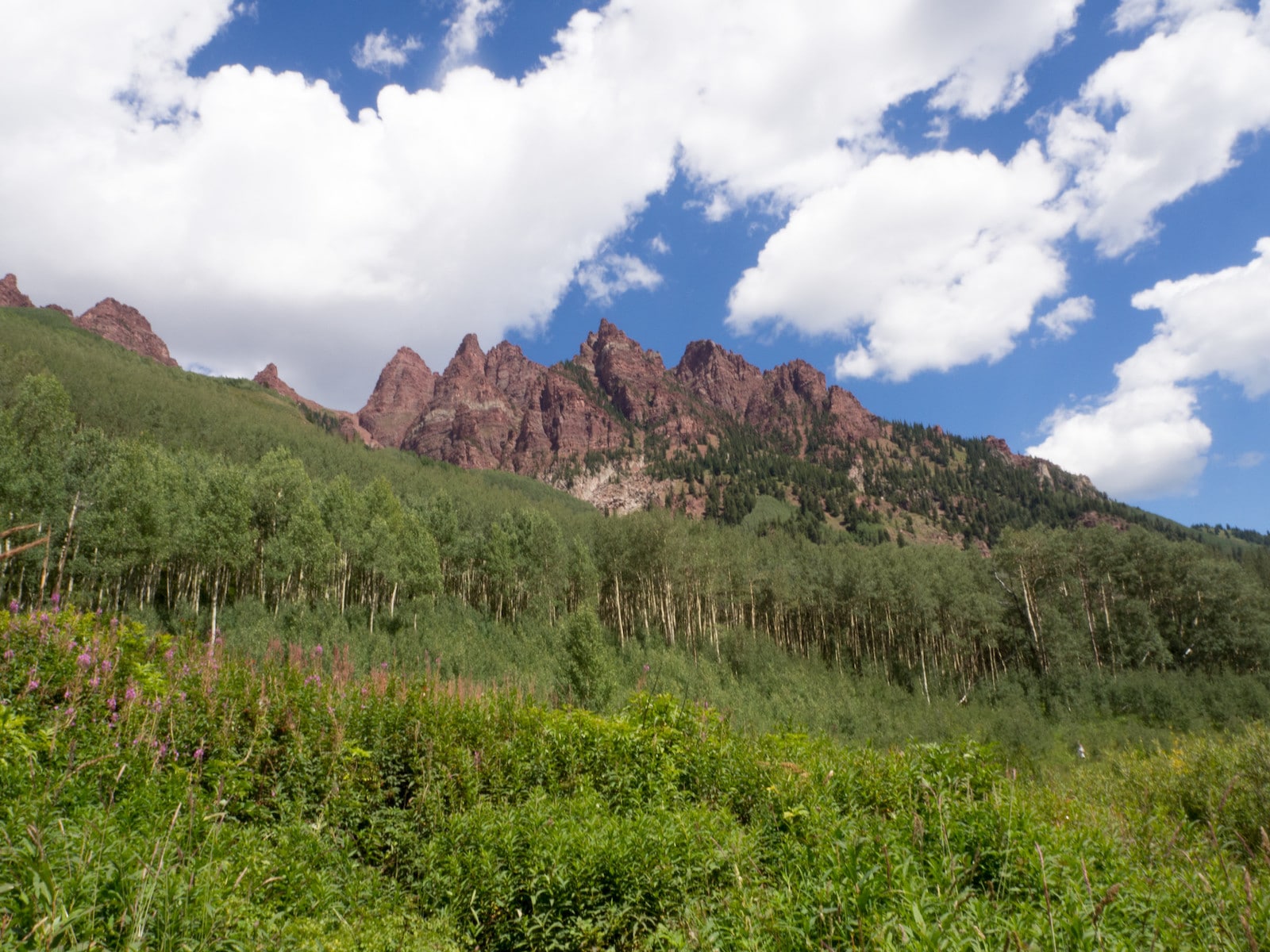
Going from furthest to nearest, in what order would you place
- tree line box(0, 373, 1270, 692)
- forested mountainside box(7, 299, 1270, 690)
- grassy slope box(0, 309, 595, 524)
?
grassy slope box(0, 309, 595, 524), forested mountainside box(7, 299, 1270, 690), tree line box(0, 373, 1270, 692)

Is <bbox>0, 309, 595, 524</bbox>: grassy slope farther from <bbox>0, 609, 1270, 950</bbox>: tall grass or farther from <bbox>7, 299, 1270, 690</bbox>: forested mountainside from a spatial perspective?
<bbox>0, 609, 1270, 950</bbox>: tall grass

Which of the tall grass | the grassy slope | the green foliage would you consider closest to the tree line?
the grassy slope

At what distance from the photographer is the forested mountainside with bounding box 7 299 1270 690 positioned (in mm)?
36625

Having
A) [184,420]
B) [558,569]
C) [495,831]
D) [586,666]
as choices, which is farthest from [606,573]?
[184,420]

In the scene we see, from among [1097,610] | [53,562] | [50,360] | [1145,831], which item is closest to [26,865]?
[1145,831]

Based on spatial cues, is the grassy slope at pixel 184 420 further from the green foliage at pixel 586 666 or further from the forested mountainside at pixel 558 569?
the green foliage at pixel 586 666

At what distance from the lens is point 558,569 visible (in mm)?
55562

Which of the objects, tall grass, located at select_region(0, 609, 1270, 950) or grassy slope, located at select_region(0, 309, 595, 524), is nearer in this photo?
tall grass, located at select_region(0, 609, 1270, 950)

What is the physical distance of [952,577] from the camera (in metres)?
56.3

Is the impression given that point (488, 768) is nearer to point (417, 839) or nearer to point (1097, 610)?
point (417, 839)

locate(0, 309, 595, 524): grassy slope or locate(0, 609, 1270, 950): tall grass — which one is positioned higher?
locate(0, 309, 595, 524): grassy slope

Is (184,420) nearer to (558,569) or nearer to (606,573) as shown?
(558,569)

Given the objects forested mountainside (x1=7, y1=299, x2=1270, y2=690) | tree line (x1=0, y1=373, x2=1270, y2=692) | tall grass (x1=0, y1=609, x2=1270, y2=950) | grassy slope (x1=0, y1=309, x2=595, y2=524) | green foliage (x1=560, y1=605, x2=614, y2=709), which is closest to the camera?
tall grass (x1=0, y1=609, x2=1270, y2=950)

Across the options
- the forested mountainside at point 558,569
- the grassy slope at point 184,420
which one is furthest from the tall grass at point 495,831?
the grassy slope at point 184,420
